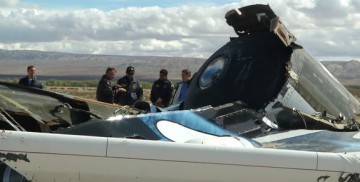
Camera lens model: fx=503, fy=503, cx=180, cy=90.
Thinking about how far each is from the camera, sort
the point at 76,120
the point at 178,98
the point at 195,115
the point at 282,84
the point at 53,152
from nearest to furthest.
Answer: the point at 53,152 → the point at 195,115 → the point at 76,120 → the point at 282,84 → the point at 178,98

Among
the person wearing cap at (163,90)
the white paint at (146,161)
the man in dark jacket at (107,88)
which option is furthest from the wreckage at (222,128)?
the man in dark jacket at (107,88)

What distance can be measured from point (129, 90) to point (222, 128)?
6098 mm

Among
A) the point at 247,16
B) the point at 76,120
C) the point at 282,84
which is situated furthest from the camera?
the point at 247,16

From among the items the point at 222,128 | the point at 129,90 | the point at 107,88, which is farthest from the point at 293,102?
the point at 107,88

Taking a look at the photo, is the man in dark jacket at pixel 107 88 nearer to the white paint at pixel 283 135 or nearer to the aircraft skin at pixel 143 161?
the white paint at pixel 283 135

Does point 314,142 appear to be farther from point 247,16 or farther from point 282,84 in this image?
point 247,16

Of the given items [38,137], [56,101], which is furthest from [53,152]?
[56,101]

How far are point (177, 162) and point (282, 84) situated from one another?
2.30m

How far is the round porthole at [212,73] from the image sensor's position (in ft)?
17.4

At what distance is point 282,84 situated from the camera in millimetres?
4824

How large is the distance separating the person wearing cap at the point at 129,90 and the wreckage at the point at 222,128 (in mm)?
4299

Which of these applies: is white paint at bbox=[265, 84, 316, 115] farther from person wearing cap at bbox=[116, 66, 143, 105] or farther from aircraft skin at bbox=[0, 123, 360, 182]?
person wearing cap at bbox=[116, 66, 143, 105]

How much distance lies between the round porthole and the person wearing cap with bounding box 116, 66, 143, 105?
4387 millimetres

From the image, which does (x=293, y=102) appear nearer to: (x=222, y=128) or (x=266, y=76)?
(x=266, y=76)
